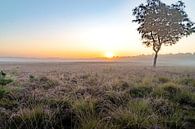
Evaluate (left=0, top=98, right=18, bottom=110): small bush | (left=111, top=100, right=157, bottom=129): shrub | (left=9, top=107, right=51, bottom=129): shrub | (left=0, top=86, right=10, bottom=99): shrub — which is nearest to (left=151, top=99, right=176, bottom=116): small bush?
(left=111, top=100, right=157, bottom=129): shrub

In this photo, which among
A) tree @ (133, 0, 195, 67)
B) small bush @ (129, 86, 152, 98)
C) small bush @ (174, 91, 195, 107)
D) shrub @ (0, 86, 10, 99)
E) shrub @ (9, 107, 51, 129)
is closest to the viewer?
shrub @ (9, 107, 51, 129)

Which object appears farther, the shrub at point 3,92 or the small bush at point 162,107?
the shrub at point 3,92

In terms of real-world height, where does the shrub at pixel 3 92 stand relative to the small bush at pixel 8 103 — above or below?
above

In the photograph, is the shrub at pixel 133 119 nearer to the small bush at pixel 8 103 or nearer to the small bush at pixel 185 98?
the small bush at pixel 185 98

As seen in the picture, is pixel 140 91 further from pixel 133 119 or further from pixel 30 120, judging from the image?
pixel 30 120

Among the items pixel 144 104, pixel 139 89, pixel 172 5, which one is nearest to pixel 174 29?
pixel 172 5

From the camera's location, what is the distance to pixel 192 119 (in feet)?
27.2

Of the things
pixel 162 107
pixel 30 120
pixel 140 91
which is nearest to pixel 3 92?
pixel 30 120

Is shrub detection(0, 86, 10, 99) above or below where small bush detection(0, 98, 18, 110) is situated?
above

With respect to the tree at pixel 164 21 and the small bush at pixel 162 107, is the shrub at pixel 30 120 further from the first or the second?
the tree at pixel 164 21

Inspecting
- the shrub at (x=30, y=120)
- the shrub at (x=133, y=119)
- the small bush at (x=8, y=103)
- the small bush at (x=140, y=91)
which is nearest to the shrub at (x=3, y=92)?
the small bush at (x=8, y=103)

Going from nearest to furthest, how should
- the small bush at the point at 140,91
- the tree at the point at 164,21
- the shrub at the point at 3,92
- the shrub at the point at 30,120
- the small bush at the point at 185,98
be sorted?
the shrub at the point at 30,120, the shrub at the point at 3,92, the small bush at the point at 185,98, the small bush at the point at 140,91, the tree at the point at 164,21

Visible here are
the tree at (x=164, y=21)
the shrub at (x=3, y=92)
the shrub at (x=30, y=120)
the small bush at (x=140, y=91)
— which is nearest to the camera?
the shrub at (x=30, y=120)

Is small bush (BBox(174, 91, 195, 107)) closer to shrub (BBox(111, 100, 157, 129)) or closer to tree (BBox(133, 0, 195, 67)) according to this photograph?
shrub (BBox(111, 100, 157, 129))
